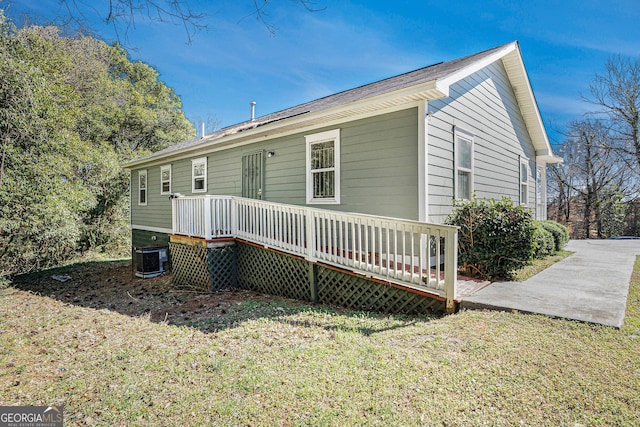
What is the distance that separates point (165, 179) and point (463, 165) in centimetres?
1055

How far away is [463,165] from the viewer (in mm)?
7020

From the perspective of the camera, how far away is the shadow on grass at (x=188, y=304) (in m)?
4.42

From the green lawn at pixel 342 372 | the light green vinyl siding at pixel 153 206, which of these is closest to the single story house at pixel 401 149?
the light green vinyl siding at pixel 153 206

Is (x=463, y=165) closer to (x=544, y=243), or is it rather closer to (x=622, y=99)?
(x=544, y=243)

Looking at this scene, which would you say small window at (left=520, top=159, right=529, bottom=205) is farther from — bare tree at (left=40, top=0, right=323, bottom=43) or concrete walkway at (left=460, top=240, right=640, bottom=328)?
bare tree at (left=40, top=0, right=323, bottom=43)

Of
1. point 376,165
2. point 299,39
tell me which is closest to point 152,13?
point 299,39

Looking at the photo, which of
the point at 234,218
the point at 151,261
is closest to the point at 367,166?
the point at 234,218

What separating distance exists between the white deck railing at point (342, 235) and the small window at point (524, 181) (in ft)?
17.2

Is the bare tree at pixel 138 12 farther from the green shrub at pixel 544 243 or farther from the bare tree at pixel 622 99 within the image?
the bare tree at pixel 622 99

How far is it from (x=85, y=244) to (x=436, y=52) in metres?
17.5

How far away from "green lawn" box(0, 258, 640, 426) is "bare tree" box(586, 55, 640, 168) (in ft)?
60.8

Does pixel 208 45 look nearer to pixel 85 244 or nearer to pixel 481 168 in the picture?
pixel 481 168

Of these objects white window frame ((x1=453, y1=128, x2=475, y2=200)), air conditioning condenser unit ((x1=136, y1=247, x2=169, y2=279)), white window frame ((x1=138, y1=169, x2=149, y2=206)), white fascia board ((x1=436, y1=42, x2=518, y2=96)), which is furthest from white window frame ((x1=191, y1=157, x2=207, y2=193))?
white fascia board ((x1=436, y1=42, x2=518, y2=96))

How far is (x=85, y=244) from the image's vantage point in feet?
52.9
